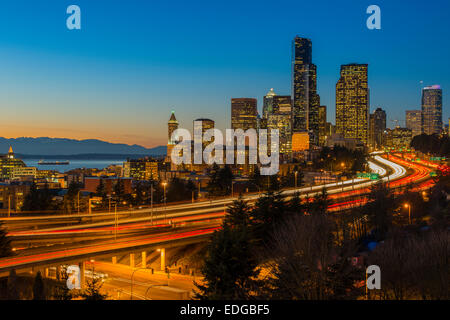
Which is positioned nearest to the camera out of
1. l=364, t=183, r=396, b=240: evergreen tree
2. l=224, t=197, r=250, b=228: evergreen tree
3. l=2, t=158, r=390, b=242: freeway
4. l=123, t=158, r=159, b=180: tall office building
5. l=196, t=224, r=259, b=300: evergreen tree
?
l=196, t=224, r=259, b=300: evergreen tree

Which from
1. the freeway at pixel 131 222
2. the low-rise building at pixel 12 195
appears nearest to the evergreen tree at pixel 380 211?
the freeway at pixel 131 222

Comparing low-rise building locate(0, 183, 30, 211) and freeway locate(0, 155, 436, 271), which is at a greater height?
freeway locate(0, 155, 436, 271)

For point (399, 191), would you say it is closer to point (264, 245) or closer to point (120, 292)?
point (264, 245)

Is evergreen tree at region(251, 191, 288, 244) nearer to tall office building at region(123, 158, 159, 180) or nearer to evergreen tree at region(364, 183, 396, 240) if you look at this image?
evergreen tree at region(364, 183, 396, 240)

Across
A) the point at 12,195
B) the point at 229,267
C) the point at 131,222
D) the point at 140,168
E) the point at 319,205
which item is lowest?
the point at 140,168

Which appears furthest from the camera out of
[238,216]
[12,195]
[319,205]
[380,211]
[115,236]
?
[12,195]

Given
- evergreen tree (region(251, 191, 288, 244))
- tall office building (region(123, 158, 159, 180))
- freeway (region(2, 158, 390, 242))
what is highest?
evergreen tree (region(251, 191, 288, 244))

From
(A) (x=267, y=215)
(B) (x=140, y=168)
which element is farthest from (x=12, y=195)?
(B) (x=140, y=168)

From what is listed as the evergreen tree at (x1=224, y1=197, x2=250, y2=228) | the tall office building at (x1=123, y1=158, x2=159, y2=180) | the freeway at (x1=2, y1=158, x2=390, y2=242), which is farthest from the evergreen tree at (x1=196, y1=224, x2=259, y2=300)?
the tall office building at (x1=123, y1=158, x2=159, y2=180)

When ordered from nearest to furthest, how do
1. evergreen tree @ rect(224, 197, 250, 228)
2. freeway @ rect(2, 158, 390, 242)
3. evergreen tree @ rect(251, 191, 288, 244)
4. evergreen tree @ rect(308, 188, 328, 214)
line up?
freeway @ rect(2, 158, 390, 242)
evergreen tree @ rect(224, 197, 250, 228)
evergreen tree @ rect(251, 191, 288, 244)
evergreen tree @ rect(308, 188, 328, 214)

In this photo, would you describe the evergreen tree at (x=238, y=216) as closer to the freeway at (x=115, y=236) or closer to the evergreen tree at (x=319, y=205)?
the freeway at (x=115, y=236)

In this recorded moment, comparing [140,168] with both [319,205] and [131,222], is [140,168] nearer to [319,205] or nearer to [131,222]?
[131,222]

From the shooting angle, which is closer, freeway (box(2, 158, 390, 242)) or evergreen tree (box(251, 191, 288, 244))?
freeway (box(2, 158, 390, 242))
